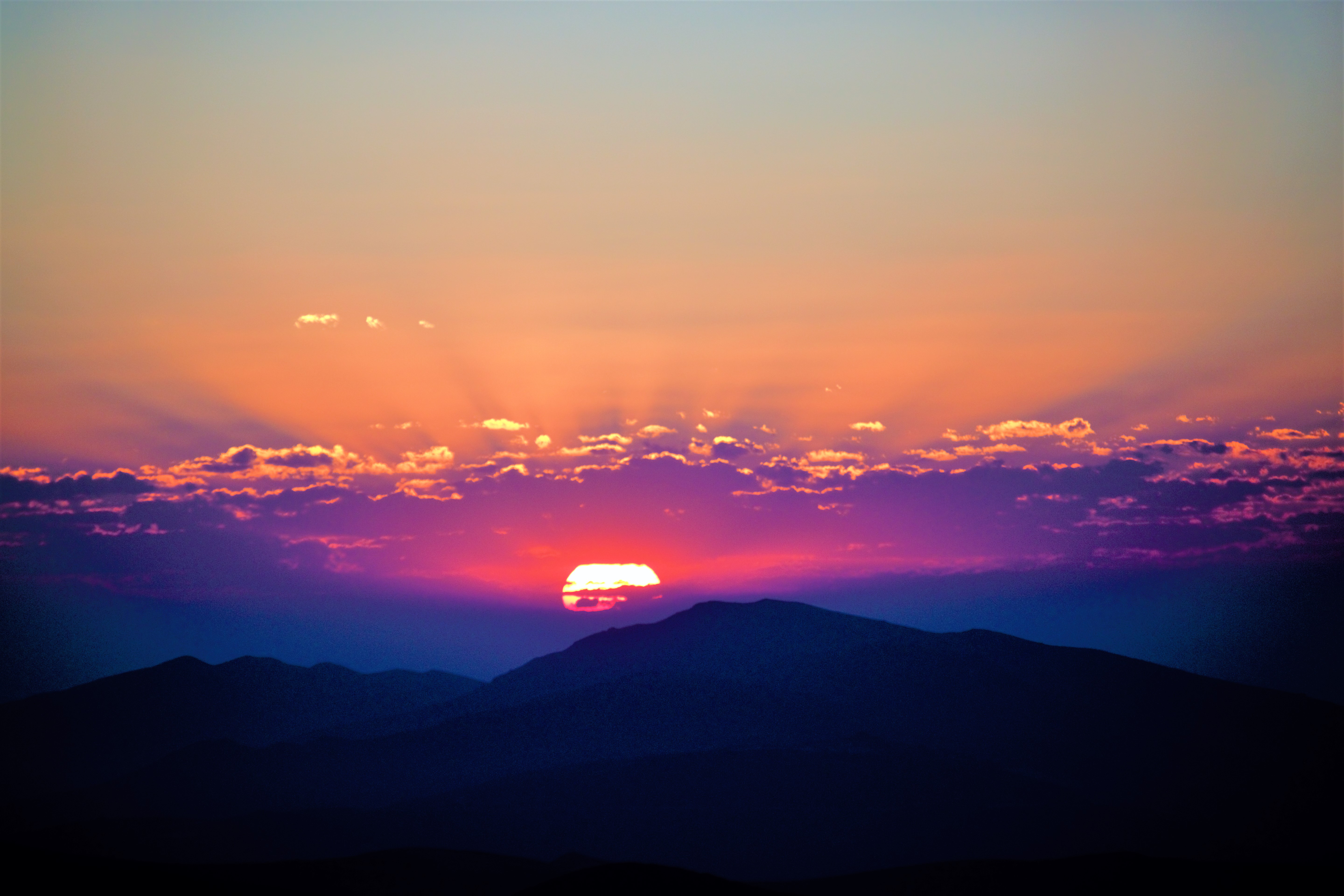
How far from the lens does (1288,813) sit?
199250 mm

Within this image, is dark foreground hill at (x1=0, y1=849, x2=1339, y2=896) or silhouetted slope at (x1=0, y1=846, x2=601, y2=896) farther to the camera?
dark foreground hill at (x1=0, y1=849, x2=1339, y2=896)

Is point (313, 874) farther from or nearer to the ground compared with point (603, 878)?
nearer to the ground

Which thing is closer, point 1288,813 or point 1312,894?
point 1312,894

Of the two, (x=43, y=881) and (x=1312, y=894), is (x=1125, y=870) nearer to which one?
(x=1312, y=894)

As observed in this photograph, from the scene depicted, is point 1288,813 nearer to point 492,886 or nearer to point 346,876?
point 492,886

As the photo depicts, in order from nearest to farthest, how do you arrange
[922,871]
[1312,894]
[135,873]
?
1. [135,873]
2. [1312,894]
3. [922,871]

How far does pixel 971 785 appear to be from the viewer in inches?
7835

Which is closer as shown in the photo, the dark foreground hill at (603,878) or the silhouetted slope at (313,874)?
the silhouetted slope at (313,874)

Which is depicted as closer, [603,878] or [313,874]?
[603,878]

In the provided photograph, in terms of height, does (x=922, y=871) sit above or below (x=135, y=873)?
below

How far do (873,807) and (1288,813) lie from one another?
8281 centimetres

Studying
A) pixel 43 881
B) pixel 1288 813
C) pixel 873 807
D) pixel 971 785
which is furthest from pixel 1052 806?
pixel 43 881

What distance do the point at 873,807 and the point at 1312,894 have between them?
97235mm

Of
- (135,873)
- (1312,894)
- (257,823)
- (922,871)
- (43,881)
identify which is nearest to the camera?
(43,881)
